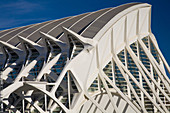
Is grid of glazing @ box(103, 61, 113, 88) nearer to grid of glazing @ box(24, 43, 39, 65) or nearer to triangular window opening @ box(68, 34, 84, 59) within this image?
triangular window opening @ box(68, 34, 84, 59)

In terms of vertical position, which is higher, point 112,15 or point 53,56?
point 112,15

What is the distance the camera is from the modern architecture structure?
3612cm

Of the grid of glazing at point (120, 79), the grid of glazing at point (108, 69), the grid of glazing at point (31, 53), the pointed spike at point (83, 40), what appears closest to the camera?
the pointed spike at point (83, 40)

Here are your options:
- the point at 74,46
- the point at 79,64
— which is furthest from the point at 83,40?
the point at 79,64

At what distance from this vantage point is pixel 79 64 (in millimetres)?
36594

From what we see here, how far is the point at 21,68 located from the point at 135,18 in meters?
16.8

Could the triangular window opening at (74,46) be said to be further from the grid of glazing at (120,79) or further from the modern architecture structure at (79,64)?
the grid of glazing at (120,79)

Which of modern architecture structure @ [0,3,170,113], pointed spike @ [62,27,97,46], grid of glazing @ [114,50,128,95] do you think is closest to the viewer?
modern architecture structure @ [0,3,170,113]

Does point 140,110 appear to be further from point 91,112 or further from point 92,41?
point 92,41

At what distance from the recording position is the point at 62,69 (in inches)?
1496

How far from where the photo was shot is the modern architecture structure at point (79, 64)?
36125 mm

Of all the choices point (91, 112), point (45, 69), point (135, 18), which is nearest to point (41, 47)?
point (45, 69)

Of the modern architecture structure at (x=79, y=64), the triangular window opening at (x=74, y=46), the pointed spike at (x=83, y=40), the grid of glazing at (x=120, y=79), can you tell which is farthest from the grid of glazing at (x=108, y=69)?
the pointed spike at (x=83, y=40)

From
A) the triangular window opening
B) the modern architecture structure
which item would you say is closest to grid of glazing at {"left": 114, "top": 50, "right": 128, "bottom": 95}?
the modern architecture structure
